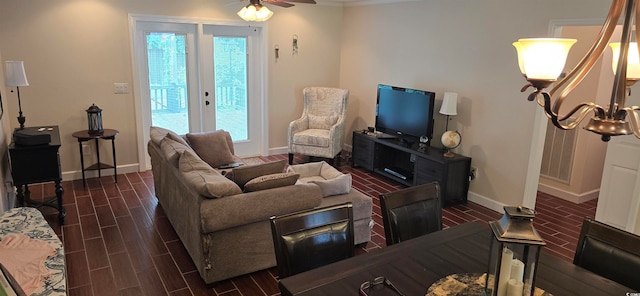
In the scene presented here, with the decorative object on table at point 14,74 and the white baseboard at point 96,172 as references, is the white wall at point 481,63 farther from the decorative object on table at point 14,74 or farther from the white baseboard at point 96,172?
the decorative object on table at point 14,74

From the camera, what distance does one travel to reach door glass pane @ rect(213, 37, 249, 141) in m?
6.40

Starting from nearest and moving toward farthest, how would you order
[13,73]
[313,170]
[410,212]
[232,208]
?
1. [410,212]
2. [232,208]
3. [13,73]
4. [313,170]

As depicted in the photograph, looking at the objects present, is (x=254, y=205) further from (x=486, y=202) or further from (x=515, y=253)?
(x=486, y=202)

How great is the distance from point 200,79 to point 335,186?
337cm

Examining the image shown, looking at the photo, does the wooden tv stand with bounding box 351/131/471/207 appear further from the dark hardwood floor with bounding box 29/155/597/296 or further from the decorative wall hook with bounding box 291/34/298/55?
the decorative wall hook with bounding box 291/34/298/55

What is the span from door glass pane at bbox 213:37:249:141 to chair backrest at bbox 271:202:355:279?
4620 mm

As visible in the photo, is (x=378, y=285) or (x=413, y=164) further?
(x=413, y=164)

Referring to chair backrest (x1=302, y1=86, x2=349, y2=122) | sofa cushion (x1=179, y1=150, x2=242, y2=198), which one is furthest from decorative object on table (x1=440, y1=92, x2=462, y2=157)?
sofa cushion (x1=179, y1=150, x2=242, y2=198)

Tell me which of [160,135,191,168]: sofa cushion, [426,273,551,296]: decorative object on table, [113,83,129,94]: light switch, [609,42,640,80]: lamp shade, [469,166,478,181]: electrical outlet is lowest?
[469,166,478,181]: electrical outlet

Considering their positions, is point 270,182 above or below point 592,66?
below

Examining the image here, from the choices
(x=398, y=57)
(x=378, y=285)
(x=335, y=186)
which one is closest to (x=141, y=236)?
(x=335, y=186)

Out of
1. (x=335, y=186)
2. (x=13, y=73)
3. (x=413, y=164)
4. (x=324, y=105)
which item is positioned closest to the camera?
(x=335, y=186)

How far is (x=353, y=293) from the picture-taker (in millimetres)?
1808

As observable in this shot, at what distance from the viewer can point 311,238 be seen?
2.21 metres
